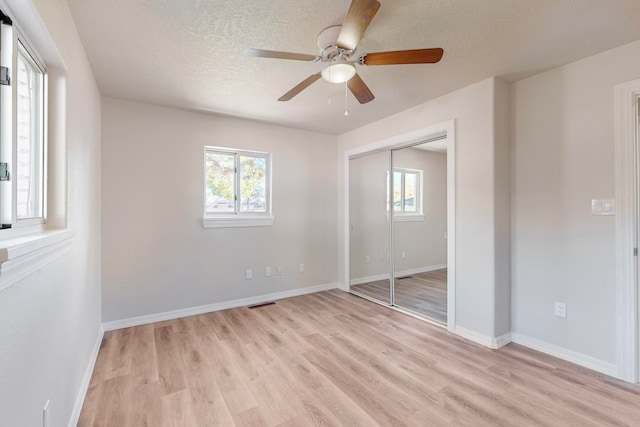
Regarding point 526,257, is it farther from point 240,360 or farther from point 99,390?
point 99,390

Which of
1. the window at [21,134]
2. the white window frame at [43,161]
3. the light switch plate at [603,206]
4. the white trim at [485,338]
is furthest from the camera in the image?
the white trim at [485,338]

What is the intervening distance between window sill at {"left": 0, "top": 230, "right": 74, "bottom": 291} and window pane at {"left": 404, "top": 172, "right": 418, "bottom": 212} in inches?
130

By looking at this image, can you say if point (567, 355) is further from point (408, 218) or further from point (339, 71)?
point (339, 71)

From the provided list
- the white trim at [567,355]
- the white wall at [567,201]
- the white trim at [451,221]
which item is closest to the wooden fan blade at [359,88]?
the white trim at [451,221]

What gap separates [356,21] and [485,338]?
271cm

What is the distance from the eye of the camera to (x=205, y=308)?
134 inches

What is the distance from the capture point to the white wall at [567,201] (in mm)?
2137

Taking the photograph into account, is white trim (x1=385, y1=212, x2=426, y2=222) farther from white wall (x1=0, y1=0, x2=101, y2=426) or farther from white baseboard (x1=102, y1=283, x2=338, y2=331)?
white wall (x1=0, y1=0, x2=101, y2=426)

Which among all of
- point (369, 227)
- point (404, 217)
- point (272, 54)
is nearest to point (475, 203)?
point (404, 217)

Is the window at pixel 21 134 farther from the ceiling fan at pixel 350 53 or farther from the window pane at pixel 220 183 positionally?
the window pane at pixel 220 183

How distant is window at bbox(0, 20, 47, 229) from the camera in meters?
1.07

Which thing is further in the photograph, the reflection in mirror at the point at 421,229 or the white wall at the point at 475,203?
the reflection in mirror at the point at 421,229

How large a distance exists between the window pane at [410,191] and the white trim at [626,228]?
70.8 inches

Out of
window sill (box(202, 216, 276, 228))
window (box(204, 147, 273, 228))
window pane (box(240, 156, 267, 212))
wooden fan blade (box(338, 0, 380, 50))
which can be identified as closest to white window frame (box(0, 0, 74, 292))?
wooden fan blade (box(338, 0, 380, 50))
